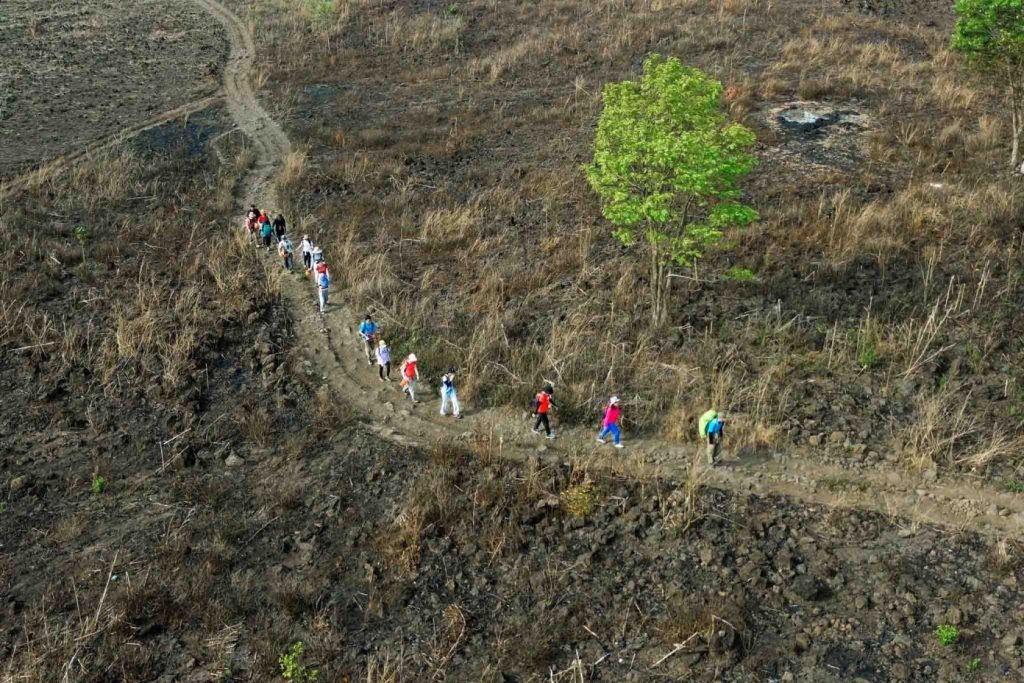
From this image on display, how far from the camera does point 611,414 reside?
48.0ft

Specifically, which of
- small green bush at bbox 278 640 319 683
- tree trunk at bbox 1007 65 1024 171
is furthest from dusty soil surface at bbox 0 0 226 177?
tree trunk at bbox 1007 65 1024 171

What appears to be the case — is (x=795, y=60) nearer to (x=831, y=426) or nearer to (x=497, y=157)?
(x=497, y=157)

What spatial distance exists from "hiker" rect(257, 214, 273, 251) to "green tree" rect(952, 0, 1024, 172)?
67.1 feet

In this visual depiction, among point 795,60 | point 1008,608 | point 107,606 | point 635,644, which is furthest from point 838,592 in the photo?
point 795,60

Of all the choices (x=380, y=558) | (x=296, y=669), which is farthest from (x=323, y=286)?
(x=296, y=669)

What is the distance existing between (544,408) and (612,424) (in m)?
1.31

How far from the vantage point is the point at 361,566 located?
1282 centimetres

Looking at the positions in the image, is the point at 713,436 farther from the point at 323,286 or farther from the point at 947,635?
the point at 323,286

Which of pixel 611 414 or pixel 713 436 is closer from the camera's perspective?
pixel 713 436

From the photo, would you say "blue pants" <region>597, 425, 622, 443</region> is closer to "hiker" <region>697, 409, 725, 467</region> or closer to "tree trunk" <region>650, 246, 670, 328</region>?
"hiker" <region>697, 409, 725, 467</region>

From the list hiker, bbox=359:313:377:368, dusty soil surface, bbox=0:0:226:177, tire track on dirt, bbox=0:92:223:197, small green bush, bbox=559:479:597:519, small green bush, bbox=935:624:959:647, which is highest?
dusty soil surface, bbox=0:0:226:177

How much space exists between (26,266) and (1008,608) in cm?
2254

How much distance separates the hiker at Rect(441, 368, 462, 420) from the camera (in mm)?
15684

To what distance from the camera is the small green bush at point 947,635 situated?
11.1 m
